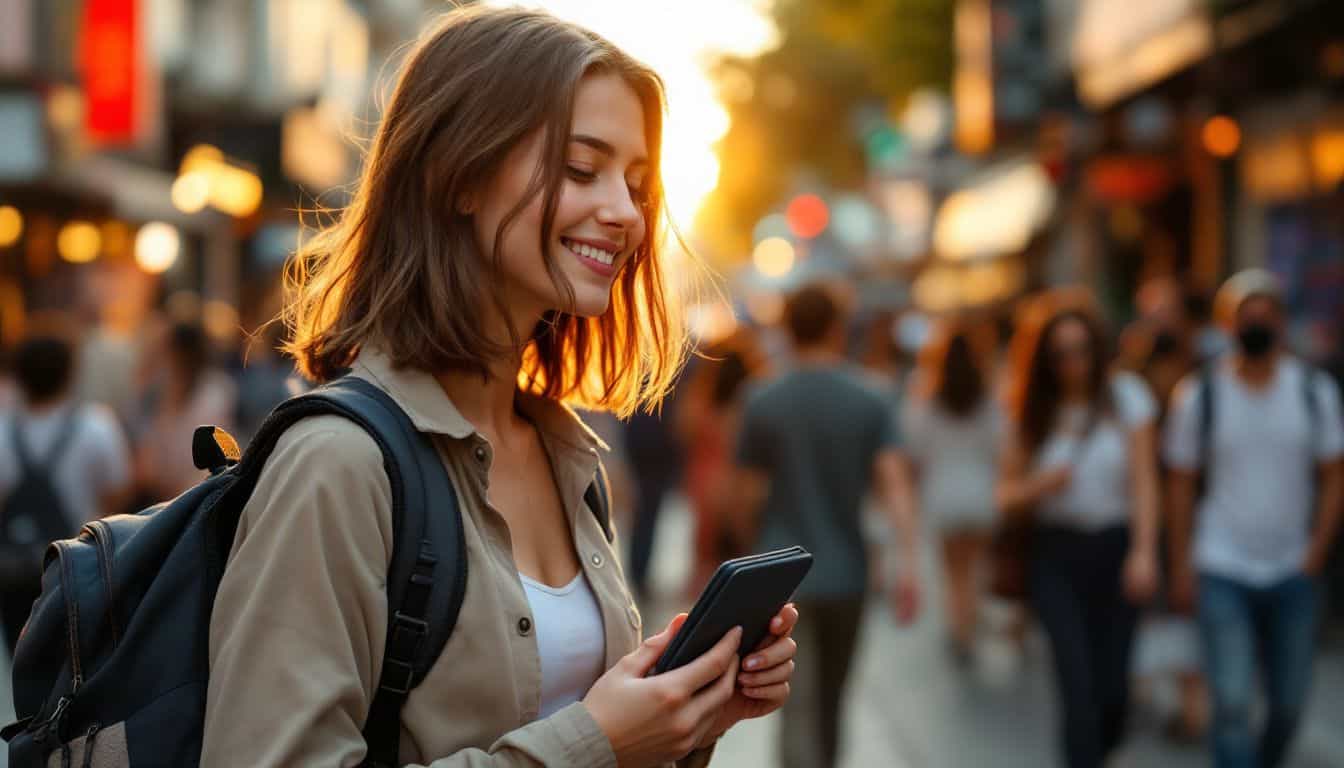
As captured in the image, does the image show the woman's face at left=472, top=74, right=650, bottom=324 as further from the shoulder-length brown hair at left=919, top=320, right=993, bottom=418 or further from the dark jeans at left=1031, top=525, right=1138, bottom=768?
the shoulder-length brown hair at left=919, top=320, right=993, bottom=418

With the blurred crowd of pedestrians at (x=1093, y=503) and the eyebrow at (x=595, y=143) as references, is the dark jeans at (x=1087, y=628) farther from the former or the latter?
the eyebrow at (x=595, y=143)

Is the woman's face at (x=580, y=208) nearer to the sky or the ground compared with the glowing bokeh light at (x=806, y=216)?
nearer to the ground

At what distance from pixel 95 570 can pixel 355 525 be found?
13.6 inches

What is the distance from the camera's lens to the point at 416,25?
56.0 meters

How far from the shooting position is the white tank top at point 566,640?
7.35ft

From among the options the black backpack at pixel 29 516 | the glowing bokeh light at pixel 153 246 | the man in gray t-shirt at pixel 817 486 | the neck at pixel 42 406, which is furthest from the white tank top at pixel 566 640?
the glowing bokeh light at pixel 153 246

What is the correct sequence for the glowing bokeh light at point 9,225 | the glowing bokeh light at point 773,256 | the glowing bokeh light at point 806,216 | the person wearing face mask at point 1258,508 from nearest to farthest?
the person wearing face mask at point 1258,508 → the glowing bokeh light at point 9,225 → the glowing bokeh light at point 806,216 → the glowing bokeh light at point 773,256

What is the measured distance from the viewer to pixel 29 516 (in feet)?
21.9

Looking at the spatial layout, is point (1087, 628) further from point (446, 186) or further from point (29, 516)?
point (446, 186)

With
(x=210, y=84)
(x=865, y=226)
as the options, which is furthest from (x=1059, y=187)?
(x=865, y=226)

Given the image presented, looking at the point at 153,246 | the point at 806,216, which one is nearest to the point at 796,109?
the point at 806,216

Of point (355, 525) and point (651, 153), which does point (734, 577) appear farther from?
point (651, 153)

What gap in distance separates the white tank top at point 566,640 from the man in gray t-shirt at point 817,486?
13.0 feet

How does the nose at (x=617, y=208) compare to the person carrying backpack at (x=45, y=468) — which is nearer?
the nose at (x=617, y=208)
